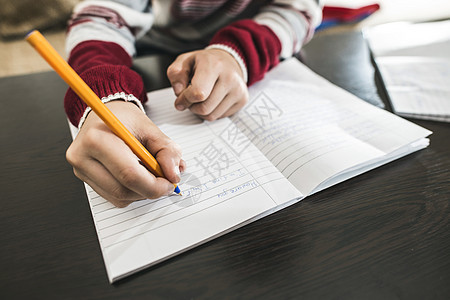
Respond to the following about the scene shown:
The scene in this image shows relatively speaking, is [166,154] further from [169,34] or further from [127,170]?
[169,34]

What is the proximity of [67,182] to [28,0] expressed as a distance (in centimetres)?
98

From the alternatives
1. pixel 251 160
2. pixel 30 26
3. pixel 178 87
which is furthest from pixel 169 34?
pixel 30 26

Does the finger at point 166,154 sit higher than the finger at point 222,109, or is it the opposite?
the finger at point 166,154

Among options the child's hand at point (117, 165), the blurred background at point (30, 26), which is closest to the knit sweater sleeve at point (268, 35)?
the child's hand at point (117, 165)

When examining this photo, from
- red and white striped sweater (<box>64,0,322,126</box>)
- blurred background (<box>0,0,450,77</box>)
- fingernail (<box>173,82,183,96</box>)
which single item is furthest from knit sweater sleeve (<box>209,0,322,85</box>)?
blurred background (<box>0,0,450,77</box>)

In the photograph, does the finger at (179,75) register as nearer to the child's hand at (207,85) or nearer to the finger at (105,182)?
the child's hand at (207,85)

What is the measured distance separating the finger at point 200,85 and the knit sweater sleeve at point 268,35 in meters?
0.07

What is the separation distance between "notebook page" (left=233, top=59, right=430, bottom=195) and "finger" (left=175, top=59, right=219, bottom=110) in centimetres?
6

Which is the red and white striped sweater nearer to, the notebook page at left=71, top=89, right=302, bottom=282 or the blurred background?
the notebook page at left=71, top=89, right=302, bottom=282

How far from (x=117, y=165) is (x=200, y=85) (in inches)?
5.8

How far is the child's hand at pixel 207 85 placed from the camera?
334 millimetres

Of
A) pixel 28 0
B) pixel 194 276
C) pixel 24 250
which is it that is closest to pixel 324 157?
pixel 194 276

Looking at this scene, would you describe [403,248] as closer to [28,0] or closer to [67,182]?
[67,182]

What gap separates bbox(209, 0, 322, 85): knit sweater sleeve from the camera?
16.5 inches
